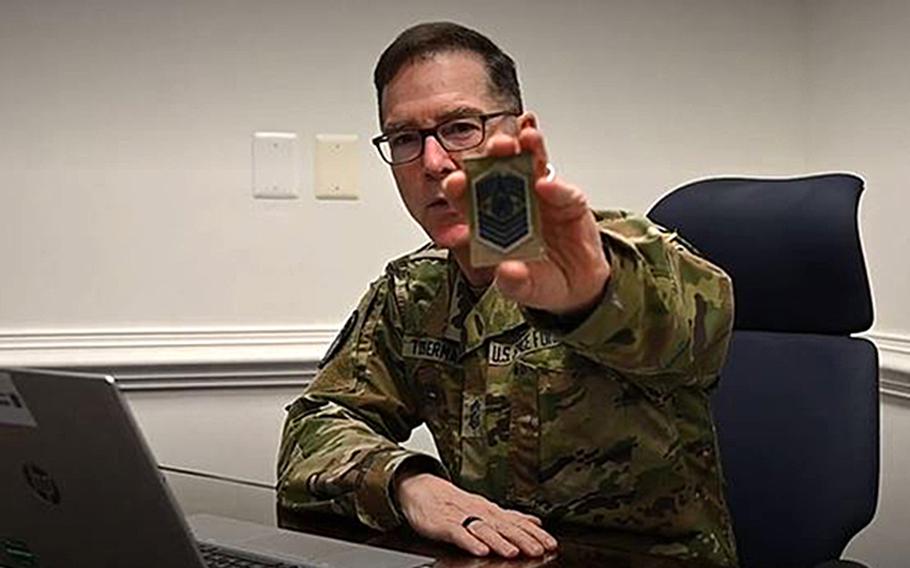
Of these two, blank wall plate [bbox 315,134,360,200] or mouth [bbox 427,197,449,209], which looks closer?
→ mouth [bbox 427,197,449,209]

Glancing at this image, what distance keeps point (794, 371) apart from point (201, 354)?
1114mm

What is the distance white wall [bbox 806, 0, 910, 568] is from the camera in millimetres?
2141

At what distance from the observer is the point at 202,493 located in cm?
152

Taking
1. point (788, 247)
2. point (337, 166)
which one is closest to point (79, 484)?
point (788, 247)

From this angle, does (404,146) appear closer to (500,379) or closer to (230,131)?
(500,379)

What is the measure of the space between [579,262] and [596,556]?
314 mm

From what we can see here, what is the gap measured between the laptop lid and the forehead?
64 cm

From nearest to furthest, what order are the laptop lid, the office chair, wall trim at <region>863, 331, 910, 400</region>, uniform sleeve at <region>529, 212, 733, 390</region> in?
the laptop lid → uniform sleeve at <region>529, 212, 733, 390</region> → the office chair → wall trim at <region>863, 331, 910, 400</region>

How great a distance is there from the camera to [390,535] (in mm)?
1237

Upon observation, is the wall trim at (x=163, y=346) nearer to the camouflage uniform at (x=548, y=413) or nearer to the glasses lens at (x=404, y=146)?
the camouflage uniform at (x=548, y=413)

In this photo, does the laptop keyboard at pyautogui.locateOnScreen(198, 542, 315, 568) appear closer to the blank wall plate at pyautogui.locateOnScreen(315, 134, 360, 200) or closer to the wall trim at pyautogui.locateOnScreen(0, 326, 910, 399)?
the wall trim at pyautogui.locateOnScreen(0, 326, 910, 399)

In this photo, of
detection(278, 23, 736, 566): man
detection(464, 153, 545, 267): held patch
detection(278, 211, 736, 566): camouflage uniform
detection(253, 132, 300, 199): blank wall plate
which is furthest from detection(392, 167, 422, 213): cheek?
detection(253, 132, 300, 199): blank wall plate

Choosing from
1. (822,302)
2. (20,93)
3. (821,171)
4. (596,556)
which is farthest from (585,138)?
(596,556)

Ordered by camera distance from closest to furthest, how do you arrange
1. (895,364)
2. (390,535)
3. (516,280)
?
(516,280) < (390,535) < (895,364)
